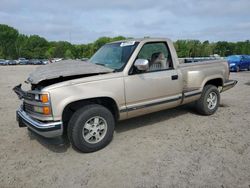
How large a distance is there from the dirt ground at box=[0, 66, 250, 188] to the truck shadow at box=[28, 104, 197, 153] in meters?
0.02

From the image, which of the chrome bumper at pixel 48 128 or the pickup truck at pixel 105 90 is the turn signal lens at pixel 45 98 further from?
the chrome bumper at pixel 48 128

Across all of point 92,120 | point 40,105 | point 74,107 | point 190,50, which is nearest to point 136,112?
point 92,120

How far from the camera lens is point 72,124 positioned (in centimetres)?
383

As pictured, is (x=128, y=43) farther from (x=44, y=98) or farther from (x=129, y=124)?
(x=44, y=98)

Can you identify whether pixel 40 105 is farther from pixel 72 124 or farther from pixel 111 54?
pixel 111 54

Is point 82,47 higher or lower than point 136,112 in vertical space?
higher

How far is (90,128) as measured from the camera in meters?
4.00

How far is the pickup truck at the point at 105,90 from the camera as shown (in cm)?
368

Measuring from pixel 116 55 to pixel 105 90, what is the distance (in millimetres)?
1125

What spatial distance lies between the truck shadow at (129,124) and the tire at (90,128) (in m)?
0.32

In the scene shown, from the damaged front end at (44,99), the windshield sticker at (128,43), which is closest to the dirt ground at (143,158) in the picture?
the damaged front end at (44,99)

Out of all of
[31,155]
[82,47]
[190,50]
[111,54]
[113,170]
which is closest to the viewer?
[113,170]

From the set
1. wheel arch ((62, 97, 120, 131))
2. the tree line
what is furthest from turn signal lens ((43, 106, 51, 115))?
the tree line

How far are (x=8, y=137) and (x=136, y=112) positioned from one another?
269 centimetres
